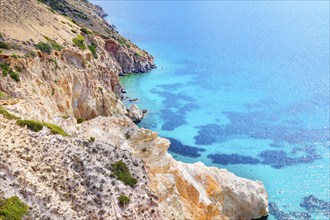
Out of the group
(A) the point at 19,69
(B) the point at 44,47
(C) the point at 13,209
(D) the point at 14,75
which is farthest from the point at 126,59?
(C) the point at 13,209

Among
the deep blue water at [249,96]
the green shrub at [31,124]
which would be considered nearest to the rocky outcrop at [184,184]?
the green shrub at [31,124]

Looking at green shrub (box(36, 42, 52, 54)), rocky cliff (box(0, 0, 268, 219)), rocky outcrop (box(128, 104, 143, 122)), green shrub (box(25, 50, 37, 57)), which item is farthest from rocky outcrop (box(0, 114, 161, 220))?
rocky outcrop (box(128, 104, 143, 122))

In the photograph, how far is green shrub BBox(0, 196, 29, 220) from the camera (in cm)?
1828

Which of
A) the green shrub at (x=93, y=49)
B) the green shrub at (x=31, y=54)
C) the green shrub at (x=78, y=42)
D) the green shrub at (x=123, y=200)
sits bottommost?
the green shrub at (x=123, y=200)

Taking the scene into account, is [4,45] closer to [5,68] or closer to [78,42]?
[5,68]

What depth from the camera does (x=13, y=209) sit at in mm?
18797

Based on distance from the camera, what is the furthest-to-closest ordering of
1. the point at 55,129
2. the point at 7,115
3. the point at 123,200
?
1. the point at 55,129
2. the point at 7,115
3. the point at 123,200

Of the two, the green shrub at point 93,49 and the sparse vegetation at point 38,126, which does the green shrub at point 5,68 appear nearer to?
the sparse vegetation at point 38,126

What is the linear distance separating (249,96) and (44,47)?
5149 centimetres

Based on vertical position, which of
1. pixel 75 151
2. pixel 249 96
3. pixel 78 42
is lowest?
pixel 75 151

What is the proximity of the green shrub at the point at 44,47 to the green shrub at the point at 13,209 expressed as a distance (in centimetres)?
3390

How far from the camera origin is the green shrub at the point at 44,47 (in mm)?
50156

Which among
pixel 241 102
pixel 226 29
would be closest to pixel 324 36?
pixel 226 29

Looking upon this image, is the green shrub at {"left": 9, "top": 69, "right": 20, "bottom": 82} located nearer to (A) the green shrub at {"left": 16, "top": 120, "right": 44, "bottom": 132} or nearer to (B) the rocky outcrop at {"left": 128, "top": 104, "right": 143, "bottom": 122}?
(A) the green shrub at {"left": 16, "top": 120, "right": 44, "bottom": 132}
